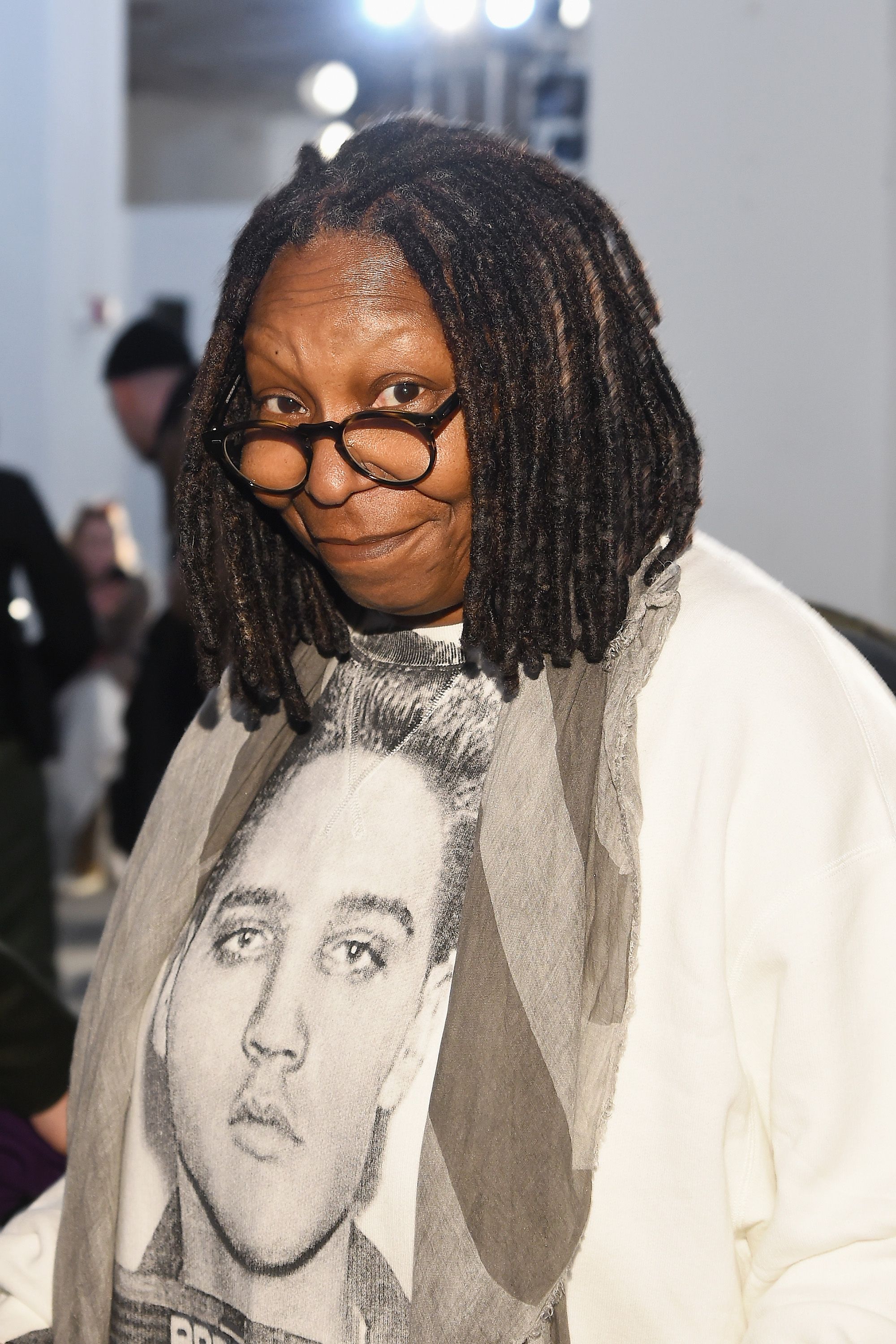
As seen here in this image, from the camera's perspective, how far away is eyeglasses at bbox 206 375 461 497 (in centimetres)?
103

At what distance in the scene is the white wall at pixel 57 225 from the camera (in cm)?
693

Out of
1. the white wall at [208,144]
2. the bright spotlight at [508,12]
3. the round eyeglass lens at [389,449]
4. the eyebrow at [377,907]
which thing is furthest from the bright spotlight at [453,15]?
the white wall at [208,144]

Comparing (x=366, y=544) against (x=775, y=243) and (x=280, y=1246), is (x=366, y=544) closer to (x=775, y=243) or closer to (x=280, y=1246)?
(x=280, y=1246)

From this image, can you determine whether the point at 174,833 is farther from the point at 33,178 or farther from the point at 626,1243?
the point at 33,178

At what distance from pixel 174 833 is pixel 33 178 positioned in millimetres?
6492

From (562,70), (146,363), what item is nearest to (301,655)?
(146,363)

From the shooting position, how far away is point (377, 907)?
111 cm

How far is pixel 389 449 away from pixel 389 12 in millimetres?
4101

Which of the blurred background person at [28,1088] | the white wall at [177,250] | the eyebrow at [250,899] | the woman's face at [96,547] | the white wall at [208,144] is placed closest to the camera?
the eyebrow at [250,899]

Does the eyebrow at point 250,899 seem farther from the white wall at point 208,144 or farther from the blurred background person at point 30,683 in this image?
the white wall at point 208,144

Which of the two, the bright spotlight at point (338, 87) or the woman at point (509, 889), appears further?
the bright spotlight at point (338, 87)

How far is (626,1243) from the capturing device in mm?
974

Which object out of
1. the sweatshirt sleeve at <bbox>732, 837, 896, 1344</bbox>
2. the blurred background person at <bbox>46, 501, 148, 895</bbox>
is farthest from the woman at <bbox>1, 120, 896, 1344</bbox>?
the blurred background person at <bbox>46, 501, 148, 895</bbox>

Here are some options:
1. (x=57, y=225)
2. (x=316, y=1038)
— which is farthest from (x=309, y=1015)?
(x=57, y=225)
